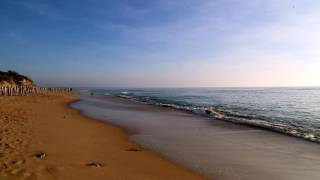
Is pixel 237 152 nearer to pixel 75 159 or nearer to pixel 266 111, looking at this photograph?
pixel 75 159

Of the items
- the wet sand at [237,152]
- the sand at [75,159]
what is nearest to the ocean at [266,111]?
the wet sand at [237,152]

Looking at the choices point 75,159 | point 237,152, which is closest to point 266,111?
point 237,152

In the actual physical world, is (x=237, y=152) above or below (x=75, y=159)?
below

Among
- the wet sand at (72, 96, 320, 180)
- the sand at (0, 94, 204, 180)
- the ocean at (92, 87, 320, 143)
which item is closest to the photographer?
the sand at (0, 94, 204, 180)

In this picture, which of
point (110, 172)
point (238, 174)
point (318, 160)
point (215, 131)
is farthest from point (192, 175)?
point (215, 131)

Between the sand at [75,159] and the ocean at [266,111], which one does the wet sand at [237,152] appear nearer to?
the sand at [75,159]

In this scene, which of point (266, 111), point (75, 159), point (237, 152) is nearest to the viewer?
point (75, 159)

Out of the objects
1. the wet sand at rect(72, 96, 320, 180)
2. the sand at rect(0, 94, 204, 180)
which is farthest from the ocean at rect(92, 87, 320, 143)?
the sand at rect(0, 94, 204, 180)

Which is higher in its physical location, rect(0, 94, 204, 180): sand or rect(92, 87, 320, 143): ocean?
rect(0, 94, 204, 180): sand

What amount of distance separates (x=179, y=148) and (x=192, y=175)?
10.1 feet

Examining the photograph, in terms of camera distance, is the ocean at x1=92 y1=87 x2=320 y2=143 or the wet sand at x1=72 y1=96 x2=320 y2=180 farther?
the ocean at x1=92 y1=87 x2=320 y2=143

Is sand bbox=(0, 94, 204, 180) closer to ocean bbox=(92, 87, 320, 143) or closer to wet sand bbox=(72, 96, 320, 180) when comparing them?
wet sand bbox=(72, 96, 320, 180)

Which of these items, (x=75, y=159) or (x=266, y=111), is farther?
(x=266, y=111)

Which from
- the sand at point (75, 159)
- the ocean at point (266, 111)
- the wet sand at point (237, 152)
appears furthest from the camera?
the ocean at point (266, 111)
